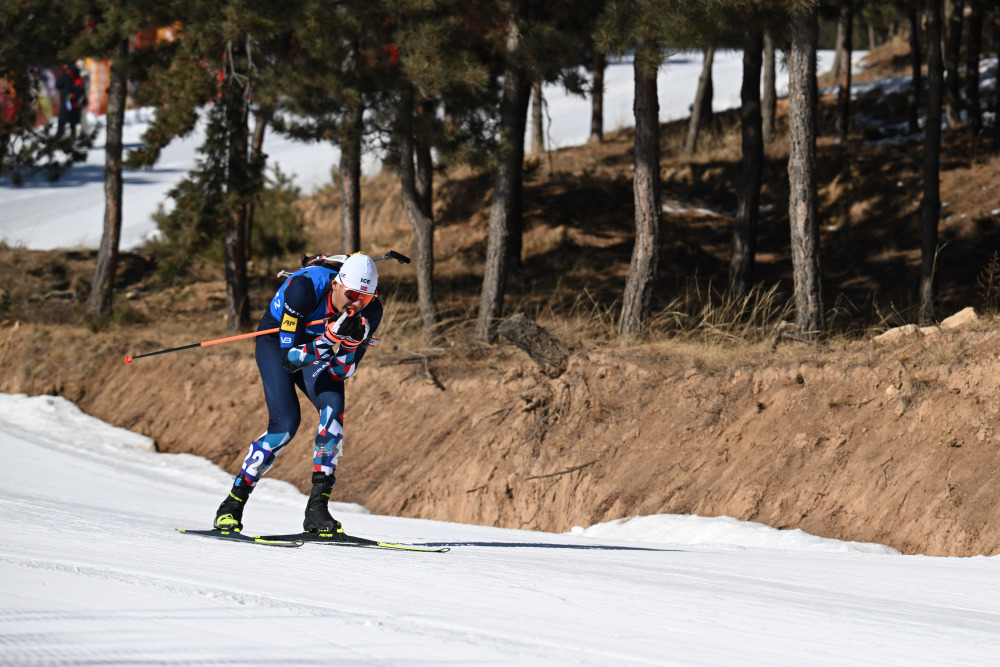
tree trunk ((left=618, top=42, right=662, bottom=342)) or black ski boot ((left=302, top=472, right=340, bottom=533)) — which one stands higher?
tree trunk ((left=618, top=42, right=662, bottom=342))

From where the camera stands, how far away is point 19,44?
65.7ft

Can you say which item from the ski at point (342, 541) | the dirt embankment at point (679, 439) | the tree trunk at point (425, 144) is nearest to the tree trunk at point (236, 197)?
the tree trunk at point (425, 144)

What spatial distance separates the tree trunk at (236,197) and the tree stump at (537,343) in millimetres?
8753

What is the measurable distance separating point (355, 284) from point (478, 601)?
2689mm

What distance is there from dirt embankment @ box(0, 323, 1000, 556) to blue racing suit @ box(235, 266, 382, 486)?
4170 millimetres

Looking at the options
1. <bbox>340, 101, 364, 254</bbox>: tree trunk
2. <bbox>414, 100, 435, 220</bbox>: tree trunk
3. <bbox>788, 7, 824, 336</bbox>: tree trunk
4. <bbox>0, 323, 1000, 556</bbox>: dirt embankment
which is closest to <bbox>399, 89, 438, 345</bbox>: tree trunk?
<bbox>414, 100, 435, 220</bbox>: tree trunk

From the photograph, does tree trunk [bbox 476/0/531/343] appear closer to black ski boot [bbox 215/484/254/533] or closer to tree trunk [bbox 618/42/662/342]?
tree trunk [bbox 618/42/662/342]

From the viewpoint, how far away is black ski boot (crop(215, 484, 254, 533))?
7.70 m

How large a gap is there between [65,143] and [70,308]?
344 centimetres

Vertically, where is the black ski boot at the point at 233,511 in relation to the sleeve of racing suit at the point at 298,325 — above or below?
below

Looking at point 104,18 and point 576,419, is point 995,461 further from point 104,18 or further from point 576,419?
point 104,18

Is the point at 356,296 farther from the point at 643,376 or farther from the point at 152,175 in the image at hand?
the point at 152,175

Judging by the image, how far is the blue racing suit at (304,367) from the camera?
742 cm

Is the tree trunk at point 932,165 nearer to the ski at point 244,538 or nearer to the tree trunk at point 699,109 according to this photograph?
the tree trunk at point 699,109
